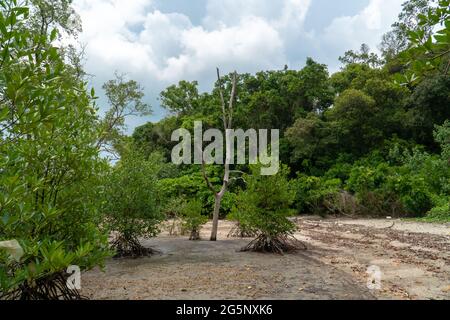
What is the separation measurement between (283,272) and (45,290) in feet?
12.8

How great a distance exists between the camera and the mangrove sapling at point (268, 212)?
908 centimetres

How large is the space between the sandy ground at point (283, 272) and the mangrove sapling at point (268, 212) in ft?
1.67

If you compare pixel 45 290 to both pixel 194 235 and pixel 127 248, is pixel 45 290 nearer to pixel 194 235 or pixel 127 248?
pixel 127 248

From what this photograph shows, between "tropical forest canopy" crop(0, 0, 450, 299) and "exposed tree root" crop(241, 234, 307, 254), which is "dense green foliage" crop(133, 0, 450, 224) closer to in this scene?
"tropical forest canopy" crop(0, 0, 450, 299)

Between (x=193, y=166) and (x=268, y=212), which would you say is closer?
(x=268, y=212)

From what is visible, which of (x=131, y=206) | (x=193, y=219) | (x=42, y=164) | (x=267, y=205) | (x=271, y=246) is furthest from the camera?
(x=193, y=219)

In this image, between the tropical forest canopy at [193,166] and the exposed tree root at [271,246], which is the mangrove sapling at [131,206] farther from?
the exposed tree root at [271,246]

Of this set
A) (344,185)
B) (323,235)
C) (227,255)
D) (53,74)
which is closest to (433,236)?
(323,235)

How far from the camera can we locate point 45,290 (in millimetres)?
4078

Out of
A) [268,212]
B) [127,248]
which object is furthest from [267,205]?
[127,248]

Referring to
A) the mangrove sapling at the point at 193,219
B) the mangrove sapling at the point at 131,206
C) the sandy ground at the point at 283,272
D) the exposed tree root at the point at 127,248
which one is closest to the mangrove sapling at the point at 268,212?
the sandy ground at the point at 283,272

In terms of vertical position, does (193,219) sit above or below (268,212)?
below

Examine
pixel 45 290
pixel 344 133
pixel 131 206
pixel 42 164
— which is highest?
pixel 344 133

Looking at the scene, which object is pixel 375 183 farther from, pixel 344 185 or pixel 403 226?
pixel 403 226
